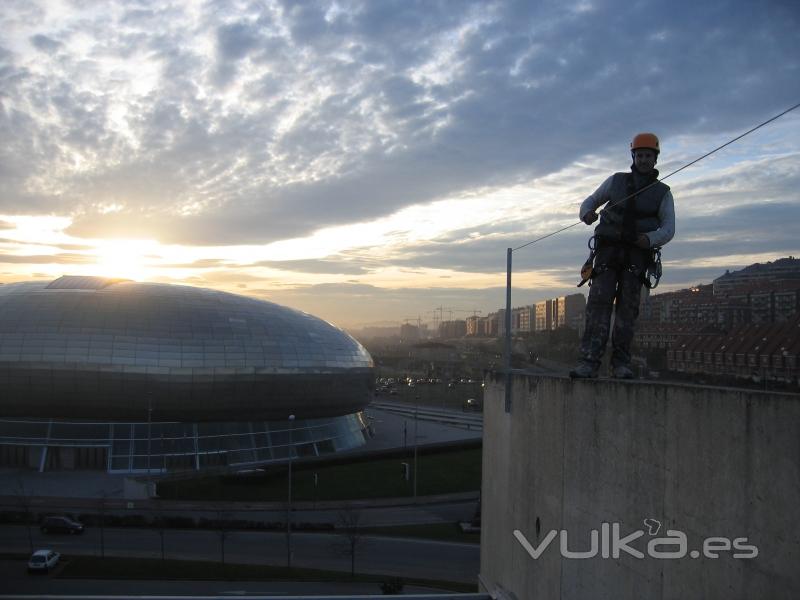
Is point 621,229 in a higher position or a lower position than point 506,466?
higher

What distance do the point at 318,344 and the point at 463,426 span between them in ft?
61.8

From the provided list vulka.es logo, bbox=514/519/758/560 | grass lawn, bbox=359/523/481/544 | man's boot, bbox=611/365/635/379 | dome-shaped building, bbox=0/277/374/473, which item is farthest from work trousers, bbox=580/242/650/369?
dome-shaped building, bbox=0/277/374/473

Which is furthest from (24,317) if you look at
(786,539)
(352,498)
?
(786,539)

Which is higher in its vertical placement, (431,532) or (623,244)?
(623,244)

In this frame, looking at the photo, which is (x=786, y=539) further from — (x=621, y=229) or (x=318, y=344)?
(x=318, y=344)

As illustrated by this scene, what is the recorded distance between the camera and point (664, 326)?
8.88 metres

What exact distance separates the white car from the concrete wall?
2463 cm

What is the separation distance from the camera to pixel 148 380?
153 feet

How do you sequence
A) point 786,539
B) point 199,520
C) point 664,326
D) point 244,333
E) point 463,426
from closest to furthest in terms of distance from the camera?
point 786,539, point 664,326, point 199,520, point 244,333, point 463,426

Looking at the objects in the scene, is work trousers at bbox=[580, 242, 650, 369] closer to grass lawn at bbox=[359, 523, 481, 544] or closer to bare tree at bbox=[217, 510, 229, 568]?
bare tree at bbox=[217, 510, 229, 568]

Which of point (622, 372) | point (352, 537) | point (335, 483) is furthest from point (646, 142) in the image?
point (335, 483)

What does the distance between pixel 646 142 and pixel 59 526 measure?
3361 centimetres

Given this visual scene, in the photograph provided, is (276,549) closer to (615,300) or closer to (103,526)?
(103,526)

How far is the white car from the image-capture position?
2581 cm
